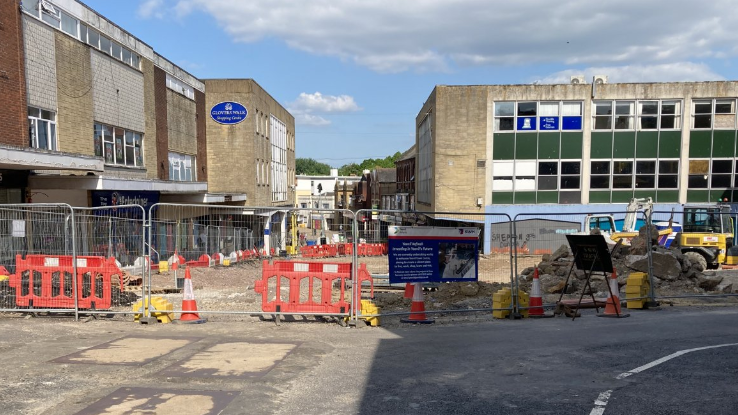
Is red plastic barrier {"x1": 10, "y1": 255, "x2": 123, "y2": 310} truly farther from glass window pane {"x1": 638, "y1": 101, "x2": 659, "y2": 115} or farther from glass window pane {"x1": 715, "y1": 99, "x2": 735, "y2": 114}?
glass window pane {"x1": 715, "y1": 99, "x2": 735, "y2": 114}

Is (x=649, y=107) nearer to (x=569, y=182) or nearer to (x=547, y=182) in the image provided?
(x=569, y=182)

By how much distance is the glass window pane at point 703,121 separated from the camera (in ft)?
99.9

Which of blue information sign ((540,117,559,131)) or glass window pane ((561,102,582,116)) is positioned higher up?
glass window pane ((561,102,582,116))

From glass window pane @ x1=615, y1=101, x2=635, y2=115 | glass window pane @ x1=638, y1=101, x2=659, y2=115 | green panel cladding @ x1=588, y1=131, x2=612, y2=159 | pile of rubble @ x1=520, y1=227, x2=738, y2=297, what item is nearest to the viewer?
pile of rubble @ x1=520, y1=227, x2=738, y2=297

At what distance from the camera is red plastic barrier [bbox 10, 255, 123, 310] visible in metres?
9.99

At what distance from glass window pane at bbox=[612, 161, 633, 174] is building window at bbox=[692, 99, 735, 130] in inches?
158

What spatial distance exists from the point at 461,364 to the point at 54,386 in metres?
4.77

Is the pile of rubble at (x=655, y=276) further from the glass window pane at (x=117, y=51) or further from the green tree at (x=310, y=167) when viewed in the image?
the green tree at (x=310, y=167)

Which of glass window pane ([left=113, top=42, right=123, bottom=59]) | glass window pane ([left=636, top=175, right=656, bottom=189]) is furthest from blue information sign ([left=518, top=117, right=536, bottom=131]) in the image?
Result: glass window pane ([left=113, top=42, right=123, bottom=59])

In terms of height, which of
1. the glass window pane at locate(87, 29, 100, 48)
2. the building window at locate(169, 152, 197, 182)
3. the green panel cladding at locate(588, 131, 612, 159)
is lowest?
the building window at locate(169, 152, 197, 182)

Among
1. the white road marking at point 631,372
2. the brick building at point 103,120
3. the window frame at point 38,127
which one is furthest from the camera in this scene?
the window frame at point 38,127

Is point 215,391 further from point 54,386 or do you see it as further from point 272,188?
point 272,188

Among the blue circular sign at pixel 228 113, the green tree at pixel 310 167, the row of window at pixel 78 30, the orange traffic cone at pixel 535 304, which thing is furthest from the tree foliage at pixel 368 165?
the orange traffic cone at pixel 535 304

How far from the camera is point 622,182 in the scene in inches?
1229
